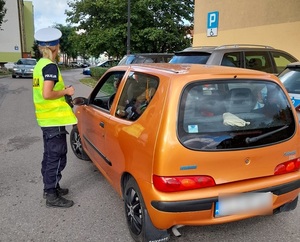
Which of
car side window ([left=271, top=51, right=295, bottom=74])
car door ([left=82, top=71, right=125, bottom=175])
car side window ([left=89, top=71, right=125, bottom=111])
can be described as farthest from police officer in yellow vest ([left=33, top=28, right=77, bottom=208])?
car side window ([left=271, top=51, right=295, bottom=74])

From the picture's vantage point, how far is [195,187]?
2.27 metres

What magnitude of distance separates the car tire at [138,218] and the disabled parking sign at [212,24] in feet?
36.8

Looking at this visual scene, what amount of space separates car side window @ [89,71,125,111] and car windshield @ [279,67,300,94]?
2.60m

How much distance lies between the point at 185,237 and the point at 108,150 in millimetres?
1125

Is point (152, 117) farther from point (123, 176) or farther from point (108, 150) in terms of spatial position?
point (108, 150)

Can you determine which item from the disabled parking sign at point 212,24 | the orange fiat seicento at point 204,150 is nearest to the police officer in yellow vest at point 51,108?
the orange fiat seicento at point 204,150

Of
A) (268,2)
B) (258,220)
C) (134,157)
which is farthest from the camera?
(268,2)

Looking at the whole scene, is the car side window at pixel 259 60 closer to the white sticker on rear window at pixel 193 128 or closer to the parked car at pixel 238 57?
the parked car at pixel 238 57

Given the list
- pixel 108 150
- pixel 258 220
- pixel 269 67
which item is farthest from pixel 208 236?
pixel 269 67

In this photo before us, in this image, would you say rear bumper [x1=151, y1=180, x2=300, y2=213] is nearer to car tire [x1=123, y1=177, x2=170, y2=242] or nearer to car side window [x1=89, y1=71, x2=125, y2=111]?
car tire [x1=123, y1=177, x2=170, y2=242]

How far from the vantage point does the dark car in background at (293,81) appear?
4278 millimetres

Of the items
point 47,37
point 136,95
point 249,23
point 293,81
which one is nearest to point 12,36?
point 249,23

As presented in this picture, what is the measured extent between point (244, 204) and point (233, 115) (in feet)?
2.33

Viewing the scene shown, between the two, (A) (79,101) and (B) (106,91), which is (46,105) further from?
(B) (106,91)
